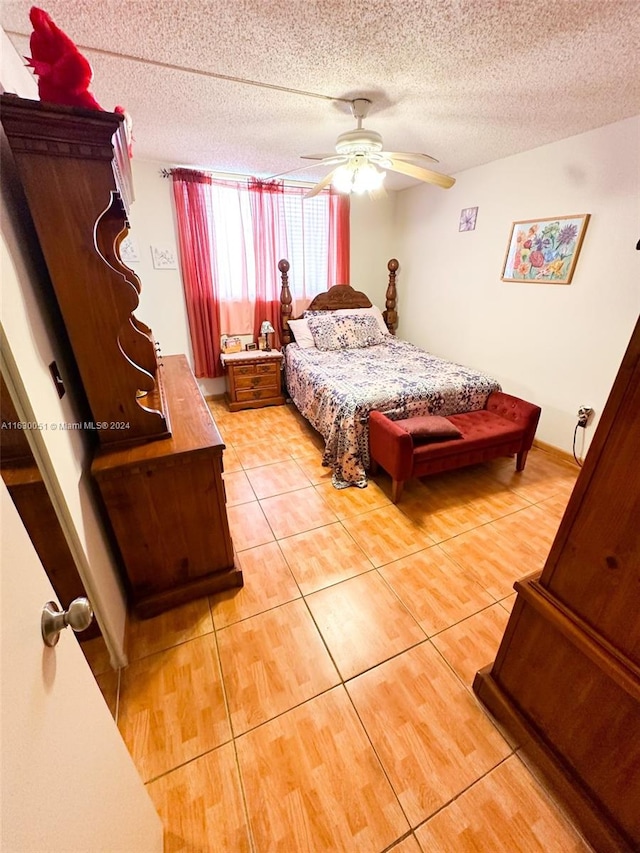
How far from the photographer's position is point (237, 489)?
2.46 m

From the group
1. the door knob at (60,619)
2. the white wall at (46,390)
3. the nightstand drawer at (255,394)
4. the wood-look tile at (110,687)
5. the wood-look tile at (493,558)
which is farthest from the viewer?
the nightstand drawer at (255,394)

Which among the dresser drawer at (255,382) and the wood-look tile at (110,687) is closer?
the wood-look tile at (110,687)

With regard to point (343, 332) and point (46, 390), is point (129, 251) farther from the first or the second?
point (46, 390)

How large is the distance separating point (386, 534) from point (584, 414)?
5.98 feet

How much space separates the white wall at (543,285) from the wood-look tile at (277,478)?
82.4 inches

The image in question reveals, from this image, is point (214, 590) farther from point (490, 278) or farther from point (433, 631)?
point (490, 278)

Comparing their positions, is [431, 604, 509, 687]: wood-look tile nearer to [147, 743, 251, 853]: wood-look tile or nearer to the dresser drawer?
[147, 743, 251, 853]: wood-look tile

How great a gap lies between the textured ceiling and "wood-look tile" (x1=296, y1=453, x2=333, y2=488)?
7.36 feet

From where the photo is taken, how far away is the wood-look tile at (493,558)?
Answer: 1.73m

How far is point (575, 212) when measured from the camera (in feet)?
8.17

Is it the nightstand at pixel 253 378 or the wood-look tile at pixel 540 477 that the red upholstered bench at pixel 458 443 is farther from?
the nightstand at pixel 253 378

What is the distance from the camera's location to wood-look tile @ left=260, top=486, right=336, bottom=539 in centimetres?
210

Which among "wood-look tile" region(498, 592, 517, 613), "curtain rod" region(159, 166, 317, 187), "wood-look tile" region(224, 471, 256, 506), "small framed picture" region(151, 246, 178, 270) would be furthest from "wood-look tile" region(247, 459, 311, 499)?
"curtain rod" region(159, 166, 317, 187)

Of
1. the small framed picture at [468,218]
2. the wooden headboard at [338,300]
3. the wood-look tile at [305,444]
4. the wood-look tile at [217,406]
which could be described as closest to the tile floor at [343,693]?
the wood-look tile at [305,444]
